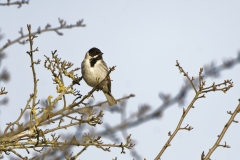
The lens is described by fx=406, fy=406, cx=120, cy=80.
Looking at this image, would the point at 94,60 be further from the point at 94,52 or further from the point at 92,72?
the point at 92,72

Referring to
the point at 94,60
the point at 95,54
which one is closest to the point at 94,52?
the point at 95,54

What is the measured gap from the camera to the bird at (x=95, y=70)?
8.07 m

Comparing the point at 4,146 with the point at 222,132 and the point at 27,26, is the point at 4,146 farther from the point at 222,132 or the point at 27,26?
the point at 222,132

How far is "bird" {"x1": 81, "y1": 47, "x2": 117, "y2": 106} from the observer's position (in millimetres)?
8070

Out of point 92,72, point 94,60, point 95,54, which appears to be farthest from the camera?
point 95,54

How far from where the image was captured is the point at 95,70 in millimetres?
8172

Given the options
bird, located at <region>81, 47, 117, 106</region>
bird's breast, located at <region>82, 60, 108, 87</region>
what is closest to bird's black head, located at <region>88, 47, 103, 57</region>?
bird, located at <region>81, 47, 117, 106</region>

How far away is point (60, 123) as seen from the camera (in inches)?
177

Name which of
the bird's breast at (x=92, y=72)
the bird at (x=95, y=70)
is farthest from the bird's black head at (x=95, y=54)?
the bird's breast at (x=92, y=72)

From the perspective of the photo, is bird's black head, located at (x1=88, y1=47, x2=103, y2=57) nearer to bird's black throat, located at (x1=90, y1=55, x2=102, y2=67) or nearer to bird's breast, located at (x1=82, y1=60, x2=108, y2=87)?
bird's black throat, located at (x1=90, y1=55, x2=102, y2=67)

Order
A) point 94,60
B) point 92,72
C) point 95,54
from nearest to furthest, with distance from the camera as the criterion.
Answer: point 92,72, point 94,60, point 95,54

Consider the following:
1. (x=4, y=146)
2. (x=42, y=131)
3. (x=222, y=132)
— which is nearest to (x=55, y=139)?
(x=42, y=131)

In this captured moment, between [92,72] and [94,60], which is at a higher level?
[94,60]

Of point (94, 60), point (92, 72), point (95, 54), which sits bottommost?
point (92, 72)
